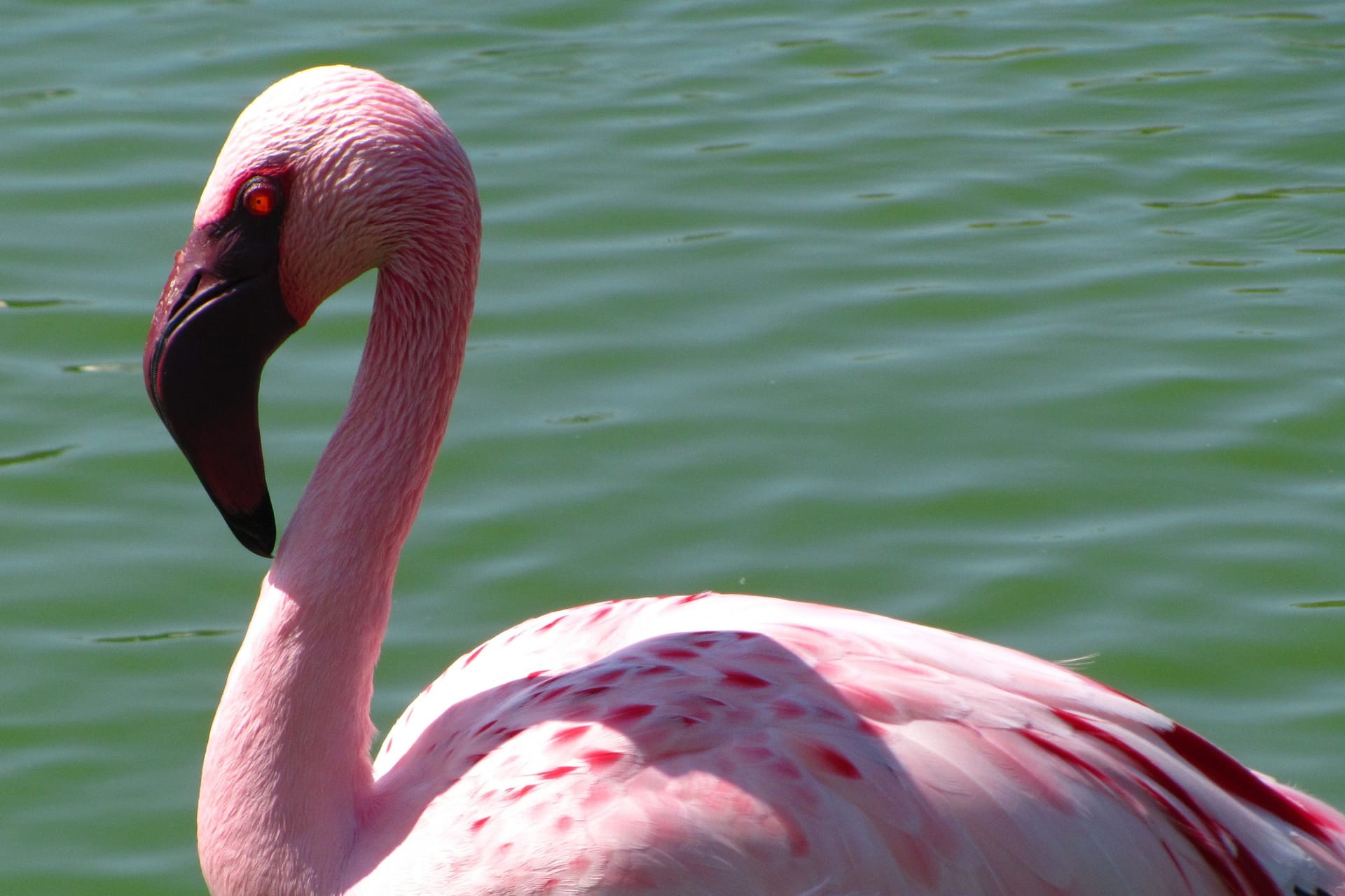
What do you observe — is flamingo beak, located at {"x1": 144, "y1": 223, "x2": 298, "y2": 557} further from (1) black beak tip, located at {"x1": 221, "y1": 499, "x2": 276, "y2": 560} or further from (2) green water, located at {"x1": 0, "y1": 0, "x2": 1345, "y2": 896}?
(2) green water, located at {"x1": 0, "y1": 0, "x2": 1345, "y2": 896}

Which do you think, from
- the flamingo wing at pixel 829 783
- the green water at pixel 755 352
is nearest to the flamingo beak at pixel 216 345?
the flamingo wing at pixel 829 783

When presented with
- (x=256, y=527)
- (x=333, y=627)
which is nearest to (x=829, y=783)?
(x=333, y=627)

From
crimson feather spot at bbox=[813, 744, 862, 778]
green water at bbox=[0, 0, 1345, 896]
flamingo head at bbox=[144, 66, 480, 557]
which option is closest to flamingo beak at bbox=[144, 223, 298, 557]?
flamingo head at bbox=[144, 66, 480, 557]

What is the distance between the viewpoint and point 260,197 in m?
3.29

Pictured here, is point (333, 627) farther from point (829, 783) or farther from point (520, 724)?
point (829, 783)

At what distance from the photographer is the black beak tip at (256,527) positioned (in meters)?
3.46

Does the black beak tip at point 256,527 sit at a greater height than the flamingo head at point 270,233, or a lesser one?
lesser

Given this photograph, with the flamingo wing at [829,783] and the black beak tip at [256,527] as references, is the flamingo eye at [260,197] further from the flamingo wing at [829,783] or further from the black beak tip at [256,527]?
the flamingo wing at [829,783]

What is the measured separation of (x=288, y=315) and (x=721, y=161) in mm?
4517

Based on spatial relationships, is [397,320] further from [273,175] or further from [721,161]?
[721,161]

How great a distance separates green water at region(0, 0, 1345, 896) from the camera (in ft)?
16.8

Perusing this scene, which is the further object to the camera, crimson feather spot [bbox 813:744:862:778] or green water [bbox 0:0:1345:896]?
green water [bbox 0:0:1345:896]

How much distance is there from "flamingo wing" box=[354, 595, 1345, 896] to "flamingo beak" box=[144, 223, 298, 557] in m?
0.72

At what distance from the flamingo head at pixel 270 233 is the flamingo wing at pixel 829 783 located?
72 cm
